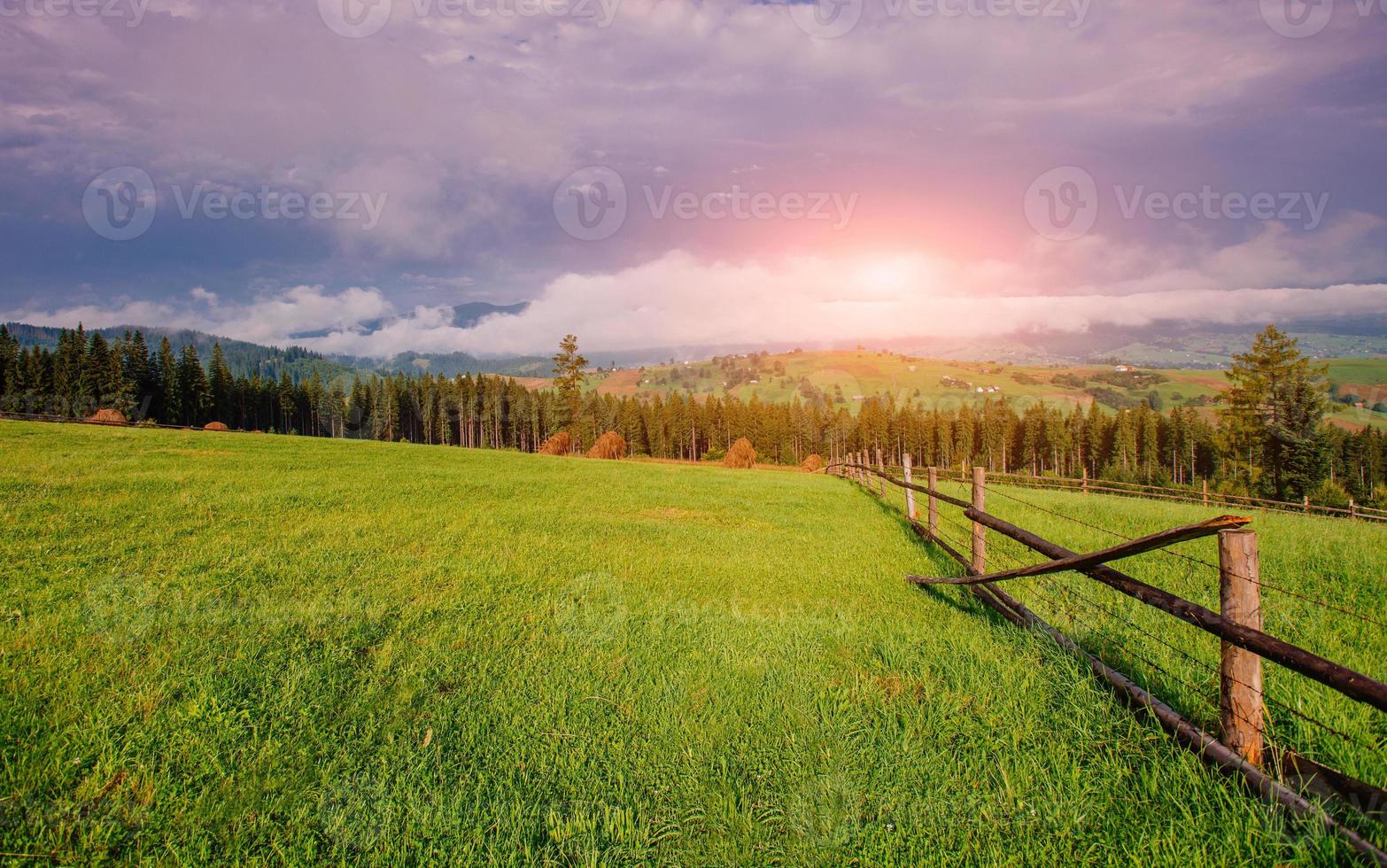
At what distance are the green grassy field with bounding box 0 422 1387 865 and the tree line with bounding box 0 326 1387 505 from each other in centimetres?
5438

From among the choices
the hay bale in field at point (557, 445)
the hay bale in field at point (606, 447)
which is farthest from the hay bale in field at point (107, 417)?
the hay bale in field at point (606, 447)

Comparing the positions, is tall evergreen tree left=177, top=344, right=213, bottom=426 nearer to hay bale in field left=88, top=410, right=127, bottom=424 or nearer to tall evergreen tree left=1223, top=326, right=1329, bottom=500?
hay bale in field left=88, top=410, right=127, bottom=424

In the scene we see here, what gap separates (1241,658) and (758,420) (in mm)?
107469

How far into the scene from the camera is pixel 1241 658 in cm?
337

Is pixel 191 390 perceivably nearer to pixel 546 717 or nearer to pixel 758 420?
pixel 758 420

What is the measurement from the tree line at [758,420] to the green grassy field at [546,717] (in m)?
54.4

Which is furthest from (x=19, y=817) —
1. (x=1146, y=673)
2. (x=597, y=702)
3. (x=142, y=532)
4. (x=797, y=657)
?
(x=1146, y=673)

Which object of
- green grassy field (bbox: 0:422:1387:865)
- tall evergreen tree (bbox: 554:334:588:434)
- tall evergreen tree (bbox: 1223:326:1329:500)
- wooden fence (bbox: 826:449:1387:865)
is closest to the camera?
wooden fence (bbox: 826:449:1387:865)

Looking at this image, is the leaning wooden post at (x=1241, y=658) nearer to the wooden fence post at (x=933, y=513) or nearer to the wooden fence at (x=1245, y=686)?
the wooden fence at (x=1245, y=686)

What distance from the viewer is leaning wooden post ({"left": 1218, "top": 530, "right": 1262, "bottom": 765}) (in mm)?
3316

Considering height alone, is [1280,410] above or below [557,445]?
above

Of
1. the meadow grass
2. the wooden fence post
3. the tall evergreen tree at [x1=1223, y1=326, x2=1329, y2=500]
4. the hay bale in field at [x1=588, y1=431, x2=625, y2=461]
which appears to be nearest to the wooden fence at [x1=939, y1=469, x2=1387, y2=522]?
the tall evergreen tree at [x1=1223, y1=326, x2=1329, y2=500]

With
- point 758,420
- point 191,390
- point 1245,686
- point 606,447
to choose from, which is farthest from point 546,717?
point 758,420

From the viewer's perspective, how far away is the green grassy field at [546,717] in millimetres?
3146
